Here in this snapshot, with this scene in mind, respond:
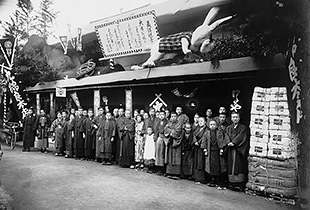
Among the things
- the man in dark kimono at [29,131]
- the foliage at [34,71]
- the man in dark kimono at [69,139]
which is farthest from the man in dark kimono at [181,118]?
the foliage at [34,71]

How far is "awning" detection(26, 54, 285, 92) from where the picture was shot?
5.38 metres

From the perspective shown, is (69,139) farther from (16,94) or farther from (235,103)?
(235,103)

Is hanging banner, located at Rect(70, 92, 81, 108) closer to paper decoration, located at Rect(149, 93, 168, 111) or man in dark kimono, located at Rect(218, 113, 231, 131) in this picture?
paper decoration, located at Rect(149, 93, 168, 111)

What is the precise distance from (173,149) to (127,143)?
1.71 meters

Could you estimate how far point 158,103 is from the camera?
Result: 830 cm

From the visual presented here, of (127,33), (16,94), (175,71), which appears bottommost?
(16,94)

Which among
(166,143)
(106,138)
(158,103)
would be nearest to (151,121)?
(158,103)

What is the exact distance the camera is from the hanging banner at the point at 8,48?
7832 mm

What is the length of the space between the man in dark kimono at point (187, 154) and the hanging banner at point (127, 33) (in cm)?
291

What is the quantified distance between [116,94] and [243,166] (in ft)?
17.6

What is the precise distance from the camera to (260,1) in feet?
17.0

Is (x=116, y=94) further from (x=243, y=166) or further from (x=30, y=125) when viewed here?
(x=243, y=166)

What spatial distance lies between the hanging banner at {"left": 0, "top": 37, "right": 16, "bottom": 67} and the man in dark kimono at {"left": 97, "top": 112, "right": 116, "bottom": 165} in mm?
3413

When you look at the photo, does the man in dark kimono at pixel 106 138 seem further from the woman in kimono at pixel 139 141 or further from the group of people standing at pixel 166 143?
the woman in kimono at pixel 139 141
